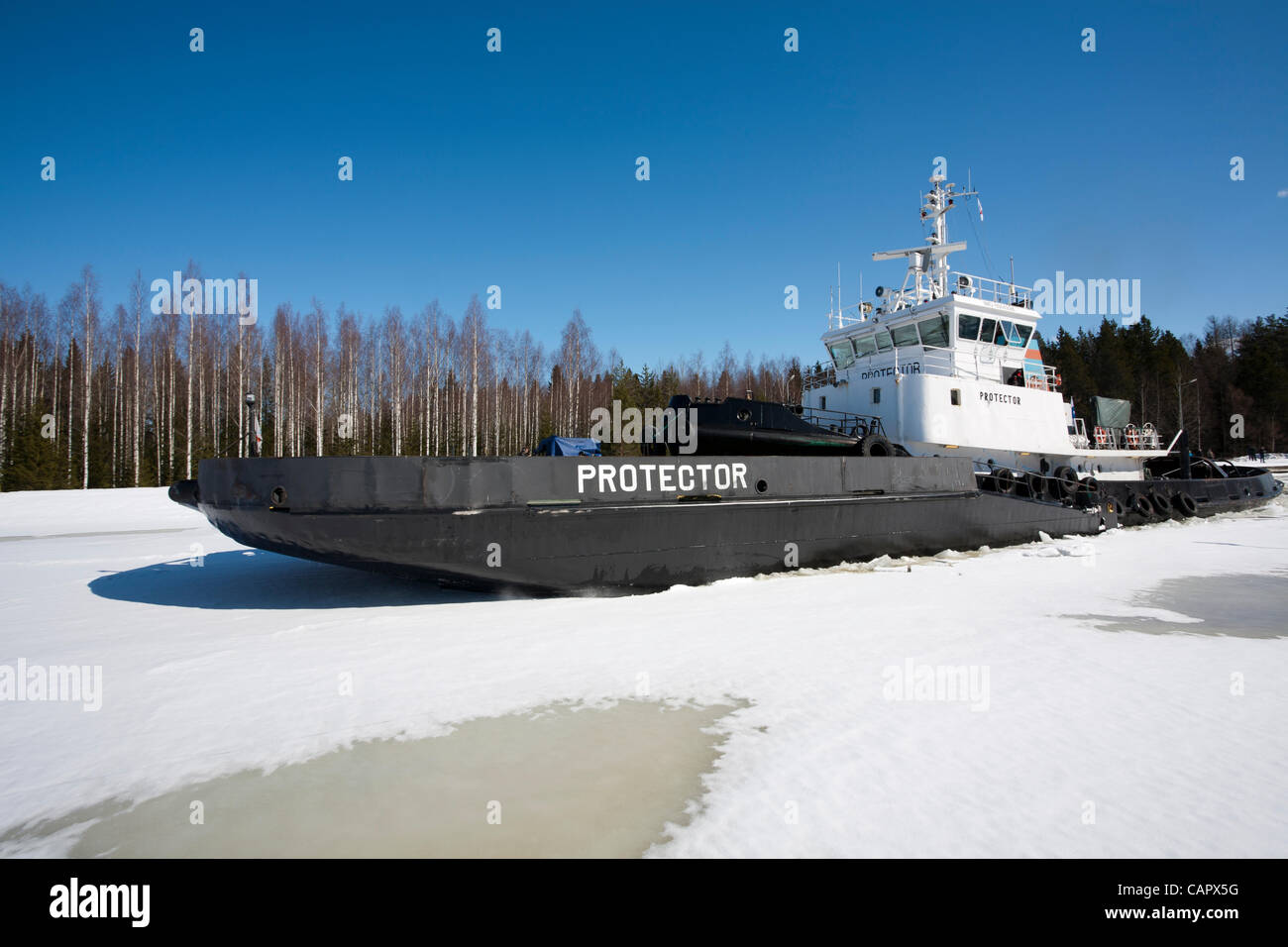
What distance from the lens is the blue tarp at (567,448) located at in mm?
7316

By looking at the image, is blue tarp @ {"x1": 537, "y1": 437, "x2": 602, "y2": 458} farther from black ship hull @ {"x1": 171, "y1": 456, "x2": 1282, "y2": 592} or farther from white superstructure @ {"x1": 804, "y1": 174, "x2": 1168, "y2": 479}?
white superstructure @ {"x1": 804, "y1": 174, "x2": 1168, "y2": 479}

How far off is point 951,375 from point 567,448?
6.88 meters

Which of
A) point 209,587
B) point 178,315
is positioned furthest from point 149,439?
point 209,587

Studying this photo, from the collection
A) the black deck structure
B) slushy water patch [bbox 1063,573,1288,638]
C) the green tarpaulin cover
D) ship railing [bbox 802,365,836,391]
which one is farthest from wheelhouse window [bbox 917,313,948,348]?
the green tarpaulin cover

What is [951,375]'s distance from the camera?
10461 millimetres

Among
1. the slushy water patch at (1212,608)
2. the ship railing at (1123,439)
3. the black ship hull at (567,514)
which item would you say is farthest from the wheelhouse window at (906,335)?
the ship railing at (1123,439)

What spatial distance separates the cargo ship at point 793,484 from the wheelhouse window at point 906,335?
0.09 ft

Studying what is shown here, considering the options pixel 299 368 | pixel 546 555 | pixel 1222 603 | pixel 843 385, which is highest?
pixel 299 368

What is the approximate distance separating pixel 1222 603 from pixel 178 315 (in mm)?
37410

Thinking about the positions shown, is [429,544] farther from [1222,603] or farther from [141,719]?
[1222,603]

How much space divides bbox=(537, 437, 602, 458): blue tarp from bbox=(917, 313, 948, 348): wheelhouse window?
6.61 meters

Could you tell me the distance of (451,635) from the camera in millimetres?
4848

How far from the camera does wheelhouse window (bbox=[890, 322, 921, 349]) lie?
1104cm

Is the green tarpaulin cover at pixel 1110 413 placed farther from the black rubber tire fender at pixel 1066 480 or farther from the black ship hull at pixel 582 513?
the black ship hull at pixel 582 513
